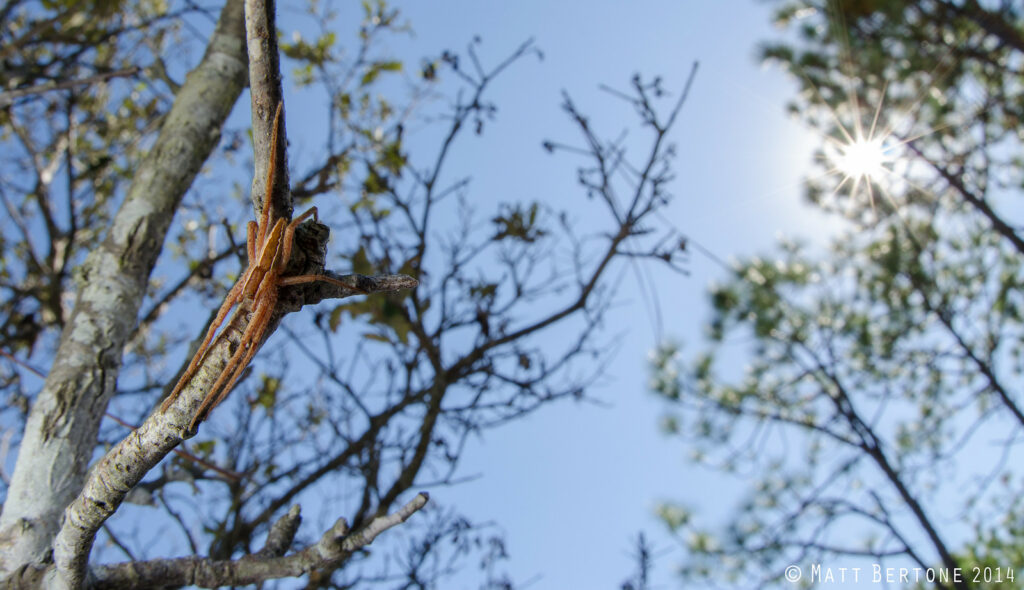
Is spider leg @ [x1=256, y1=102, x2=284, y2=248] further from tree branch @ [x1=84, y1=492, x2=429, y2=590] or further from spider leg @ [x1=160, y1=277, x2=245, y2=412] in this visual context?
tree branch @ [x1=84, y1=492, x2=429, y2=590]

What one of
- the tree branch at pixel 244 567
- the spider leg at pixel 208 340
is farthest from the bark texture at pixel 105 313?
the spider leg at pixel 208 340

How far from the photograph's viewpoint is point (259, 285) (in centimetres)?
87

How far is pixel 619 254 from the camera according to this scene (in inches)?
89.2

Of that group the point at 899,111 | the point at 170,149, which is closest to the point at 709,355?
the point at 899,111

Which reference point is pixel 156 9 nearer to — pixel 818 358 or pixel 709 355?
pixel 709 355

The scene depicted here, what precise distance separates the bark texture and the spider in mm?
726

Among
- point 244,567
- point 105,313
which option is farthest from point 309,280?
point 105,313

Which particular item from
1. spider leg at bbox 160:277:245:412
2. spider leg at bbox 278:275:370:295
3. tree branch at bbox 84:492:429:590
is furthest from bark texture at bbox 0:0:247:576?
spider leg at bbox 278:275:370:295

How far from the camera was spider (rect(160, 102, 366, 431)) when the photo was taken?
0.86m

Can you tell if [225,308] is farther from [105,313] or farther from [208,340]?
[105,313]

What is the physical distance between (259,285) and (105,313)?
3.31 feet

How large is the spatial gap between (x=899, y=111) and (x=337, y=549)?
19.9ft

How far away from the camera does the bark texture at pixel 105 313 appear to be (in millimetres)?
1312

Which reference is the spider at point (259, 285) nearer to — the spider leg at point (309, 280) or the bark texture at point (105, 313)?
the spider leg at point (309, 280)
